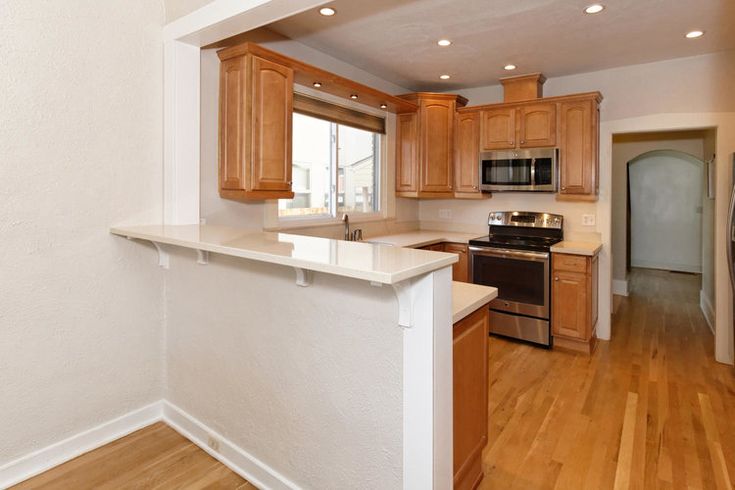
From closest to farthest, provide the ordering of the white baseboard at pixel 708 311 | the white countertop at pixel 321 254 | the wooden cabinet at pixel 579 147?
the white countertop at pixel 321 254
the wooden cabinet at pixel 579 147
the white baseboard at pixel 708 311

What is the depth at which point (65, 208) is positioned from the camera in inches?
81.4

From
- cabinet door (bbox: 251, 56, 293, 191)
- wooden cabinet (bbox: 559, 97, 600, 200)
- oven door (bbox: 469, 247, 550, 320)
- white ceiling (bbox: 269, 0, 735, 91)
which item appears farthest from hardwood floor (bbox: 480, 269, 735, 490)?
white ceiling (bbox: 269, 0, 735, 91)

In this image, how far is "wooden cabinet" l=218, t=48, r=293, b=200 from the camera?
259 cm

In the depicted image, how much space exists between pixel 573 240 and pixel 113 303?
3.86 meters

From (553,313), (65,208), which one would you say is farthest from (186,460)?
(553,313)

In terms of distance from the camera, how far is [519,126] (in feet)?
13.3

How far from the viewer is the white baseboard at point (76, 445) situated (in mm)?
1984

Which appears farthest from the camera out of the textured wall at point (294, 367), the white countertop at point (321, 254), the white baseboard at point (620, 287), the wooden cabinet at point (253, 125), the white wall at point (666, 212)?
the white wall at point (666, 212)

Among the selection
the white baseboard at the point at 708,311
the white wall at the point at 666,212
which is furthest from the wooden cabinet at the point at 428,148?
the white wall at the point at 666,212

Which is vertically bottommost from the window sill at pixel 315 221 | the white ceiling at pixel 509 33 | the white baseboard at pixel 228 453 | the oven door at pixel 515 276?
the white baseboard at pixel 228 453

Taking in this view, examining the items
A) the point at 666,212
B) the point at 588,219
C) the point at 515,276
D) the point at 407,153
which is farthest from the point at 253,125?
the point at 666,212

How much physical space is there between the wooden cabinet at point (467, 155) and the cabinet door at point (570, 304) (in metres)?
1.20

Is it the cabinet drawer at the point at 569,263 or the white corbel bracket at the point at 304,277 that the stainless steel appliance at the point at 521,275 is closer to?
the cabinet drawer at the point at 569,263

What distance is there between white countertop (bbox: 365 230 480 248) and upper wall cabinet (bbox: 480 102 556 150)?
36.9 inches
